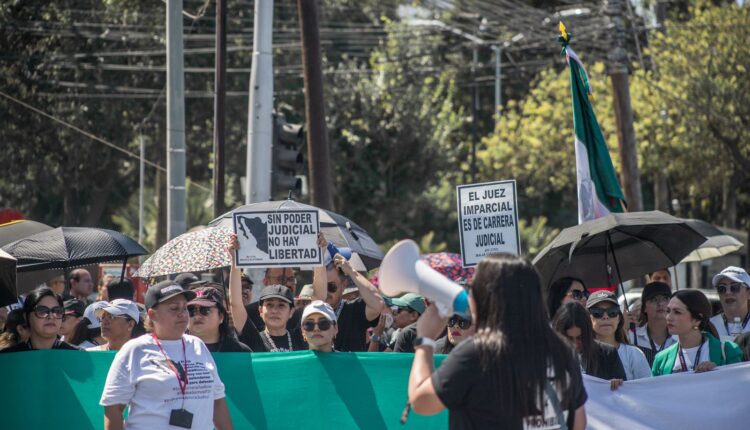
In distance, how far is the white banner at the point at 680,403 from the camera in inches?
265

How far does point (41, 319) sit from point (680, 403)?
156 inches

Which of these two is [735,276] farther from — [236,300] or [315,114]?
Result: [315,114]

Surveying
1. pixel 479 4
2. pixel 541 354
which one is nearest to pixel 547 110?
pixel 479 4

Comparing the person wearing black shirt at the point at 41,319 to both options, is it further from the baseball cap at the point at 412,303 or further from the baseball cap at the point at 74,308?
the baseball cap at the point at 412,303

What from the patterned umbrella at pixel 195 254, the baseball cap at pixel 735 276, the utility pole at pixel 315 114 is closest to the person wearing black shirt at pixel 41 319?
the patterned umbrella at pixel 195 254

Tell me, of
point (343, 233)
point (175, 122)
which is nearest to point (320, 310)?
point (343, 233)

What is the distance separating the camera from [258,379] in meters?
7.09

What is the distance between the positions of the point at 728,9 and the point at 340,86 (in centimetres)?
1027

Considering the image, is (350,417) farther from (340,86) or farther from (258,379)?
(340,86)

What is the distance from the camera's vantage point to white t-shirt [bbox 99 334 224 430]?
570 centimetres

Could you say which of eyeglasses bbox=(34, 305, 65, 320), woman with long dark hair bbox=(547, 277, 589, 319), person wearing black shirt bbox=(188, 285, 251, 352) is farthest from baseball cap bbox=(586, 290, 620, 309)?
eyeglasses bbox=(34, 305, 65, 320)

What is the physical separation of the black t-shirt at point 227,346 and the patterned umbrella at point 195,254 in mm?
1926

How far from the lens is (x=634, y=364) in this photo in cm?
714

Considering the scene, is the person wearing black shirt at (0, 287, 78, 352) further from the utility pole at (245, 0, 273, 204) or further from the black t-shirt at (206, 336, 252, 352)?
the utility pole at (245, 0, 273, 204)
